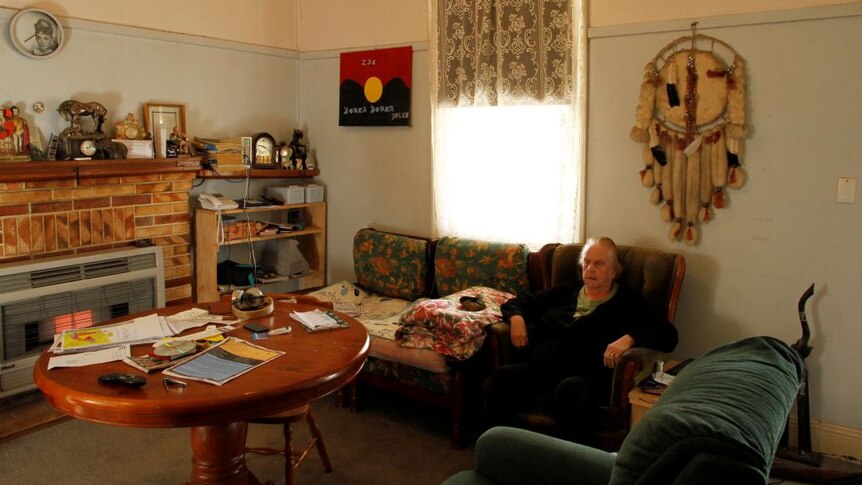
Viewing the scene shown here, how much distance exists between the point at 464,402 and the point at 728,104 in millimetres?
1833

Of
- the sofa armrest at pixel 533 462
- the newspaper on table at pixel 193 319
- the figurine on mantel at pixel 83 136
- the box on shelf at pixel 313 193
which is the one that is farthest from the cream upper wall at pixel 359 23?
the sofa armrest at pixel 533 462

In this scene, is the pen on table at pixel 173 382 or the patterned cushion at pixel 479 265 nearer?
the pen on table at pixel 173 382

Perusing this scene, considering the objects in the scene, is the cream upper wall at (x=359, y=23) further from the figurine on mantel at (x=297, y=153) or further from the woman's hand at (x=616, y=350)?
the woman's hand at (x=616, y=350)

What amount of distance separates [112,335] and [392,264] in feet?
6.34

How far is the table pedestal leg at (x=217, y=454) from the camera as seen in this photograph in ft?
7.46

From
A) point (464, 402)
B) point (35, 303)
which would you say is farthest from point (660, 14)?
point (35, 303)

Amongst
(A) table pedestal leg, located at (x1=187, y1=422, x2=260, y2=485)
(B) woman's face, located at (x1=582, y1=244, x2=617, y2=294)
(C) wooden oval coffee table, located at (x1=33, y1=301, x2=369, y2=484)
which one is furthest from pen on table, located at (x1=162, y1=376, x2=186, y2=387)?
(B) woman's face, located at (x1=582, y1=244, x2=617, y2=294)

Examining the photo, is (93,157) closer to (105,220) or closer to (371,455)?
(105,220)

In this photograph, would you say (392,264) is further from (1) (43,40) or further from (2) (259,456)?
(1) (43,40)

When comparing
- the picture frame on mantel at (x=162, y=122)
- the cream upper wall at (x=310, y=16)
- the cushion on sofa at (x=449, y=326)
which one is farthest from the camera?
the picture frame on mantel at (x=162, y=122)

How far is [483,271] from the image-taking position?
12.2 ft

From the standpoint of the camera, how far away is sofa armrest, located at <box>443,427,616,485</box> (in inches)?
73.0

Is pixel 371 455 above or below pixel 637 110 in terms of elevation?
below

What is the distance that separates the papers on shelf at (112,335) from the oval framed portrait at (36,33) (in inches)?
69.8
